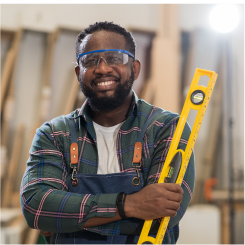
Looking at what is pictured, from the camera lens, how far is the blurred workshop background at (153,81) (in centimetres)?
312

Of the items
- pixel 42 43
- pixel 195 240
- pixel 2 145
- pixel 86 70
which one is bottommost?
pixel 195 240

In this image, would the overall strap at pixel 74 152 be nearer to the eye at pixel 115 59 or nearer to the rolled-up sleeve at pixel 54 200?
the rolled-up sleeve at pixel 54 200

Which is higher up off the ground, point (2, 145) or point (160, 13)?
point (160, 13)

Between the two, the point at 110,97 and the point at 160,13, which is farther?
the point at 160,13

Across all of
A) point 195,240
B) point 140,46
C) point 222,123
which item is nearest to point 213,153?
point 222,123

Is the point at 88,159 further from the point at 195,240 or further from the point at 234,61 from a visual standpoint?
the point at 234,61

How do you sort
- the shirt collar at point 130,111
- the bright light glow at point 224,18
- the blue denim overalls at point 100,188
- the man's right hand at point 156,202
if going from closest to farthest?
the man's right hand at point 156,202 → the blue denim overalls at point 100,188 → the shirt collar at point 130,111 → the bright light glow at point 224,18

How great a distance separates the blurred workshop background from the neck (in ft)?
5.37

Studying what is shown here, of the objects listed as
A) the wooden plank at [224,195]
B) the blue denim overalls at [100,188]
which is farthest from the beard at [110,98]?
the wooden plank at [224,195]

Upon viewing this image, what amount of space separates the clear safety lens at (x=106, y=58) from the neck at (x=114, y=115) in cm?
19

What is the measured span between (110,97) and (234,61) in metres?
2.46

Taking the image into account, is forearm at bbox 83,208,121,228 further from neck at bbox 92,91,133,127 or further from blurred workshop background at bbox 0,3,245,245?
blurred workshop background at bbox 0,3,245,245

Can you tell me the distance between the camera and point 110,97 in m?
1.48

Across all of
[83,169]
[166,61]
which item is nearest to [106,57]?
[83,169]
